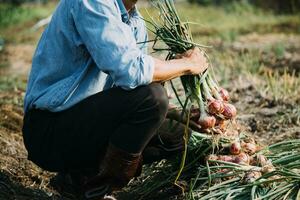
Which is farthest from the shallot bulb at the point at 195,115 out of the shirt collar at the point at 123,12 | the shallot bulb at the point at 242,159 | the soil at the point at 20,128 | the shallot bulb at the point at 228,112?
the shirt collar at the point at 123,12

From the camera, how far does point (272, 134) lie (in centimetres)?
403

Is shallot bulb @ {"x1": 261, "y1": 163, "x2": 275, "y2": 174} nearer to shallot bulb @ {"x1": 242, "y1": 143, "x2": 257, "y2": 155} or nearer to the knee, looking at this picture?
shallot bulb @ {"x1": 242, "y1": 143, "x2": 257, "y2": 155}

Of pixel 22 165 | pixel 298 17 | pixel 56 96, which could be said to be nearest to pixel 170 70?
pixel 56 96

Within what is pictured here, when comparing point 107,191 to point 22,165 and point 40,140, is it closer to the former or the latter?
point 40,140

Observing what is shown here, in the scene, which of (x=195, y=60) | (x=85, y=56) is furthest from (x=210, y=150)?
(x=85, y=56)

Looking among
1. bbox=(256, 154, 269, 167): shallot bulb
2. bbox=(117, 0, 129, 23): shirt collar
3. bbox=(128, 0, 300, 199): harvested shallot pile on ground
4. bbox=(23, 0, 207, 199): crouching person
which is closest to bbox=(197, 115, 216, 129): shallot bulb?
bbox=(128, 0, 300, 199): harvested shallot pile on ground

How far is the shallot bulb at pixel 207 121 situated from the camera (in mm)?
2984

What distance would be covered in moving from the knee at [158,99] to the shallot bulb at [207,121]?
0.84 feet

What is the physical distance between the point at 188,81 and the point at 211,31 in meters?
6.41

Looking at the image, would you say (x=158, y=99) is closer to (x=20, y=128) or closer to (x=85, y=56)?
(x=85, y=56)

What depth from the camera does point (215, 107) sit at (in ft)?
9.77

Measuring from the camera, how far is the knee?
2.75m

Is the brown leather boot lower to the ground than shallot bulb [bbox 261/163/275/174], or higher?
higher

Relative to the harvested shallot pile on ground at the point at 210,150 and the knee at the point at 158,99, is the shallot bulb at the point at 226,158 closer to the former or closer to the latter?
the harvested shallot pile on ground at the point at 210,150
